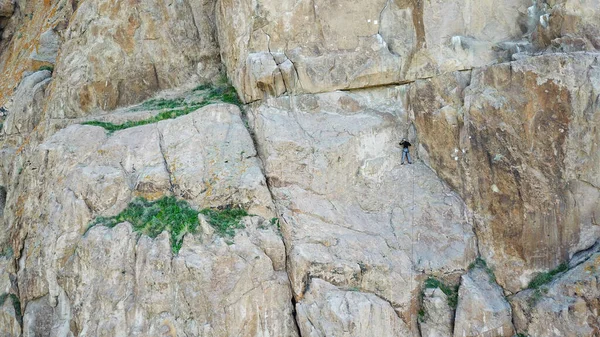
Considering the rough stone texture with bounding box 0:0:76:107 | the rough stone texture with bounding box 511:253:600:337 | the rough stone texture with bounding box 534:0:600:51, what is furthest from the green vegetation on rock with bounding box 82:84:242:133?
the rough stone texture with bounding box 511:253:600:337

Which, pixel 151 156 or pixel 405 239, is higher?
pixel 151 156

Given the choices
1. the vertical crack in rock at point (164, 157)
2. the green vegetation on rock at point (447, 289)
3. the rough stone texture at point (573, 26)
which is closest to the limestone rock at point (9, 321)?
the vertical crack in rock at point (164, 157)

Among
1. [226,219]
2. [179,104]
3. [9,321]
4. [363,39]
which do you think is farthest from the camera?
[179,104]

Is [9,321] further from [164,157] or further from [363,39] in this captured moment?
[363,39]

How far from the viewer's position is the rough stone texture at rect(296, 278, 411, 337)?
13578 mm

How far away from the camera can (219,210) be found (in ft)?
48.7

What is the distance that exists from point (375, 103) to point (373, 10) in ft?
7.34

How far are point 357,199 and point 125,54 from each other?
7.59m

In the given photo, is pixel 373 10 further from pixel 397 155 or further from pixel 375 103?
pixel 397 155

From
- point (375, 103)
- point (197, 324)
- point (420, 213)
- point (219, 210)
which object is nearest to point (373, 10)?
point (375, 103)

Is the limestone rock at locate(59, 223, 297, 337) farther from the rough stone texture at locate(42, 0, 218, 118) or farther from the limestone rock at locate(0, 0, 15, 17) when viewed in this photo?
the limestone rock at locate(0, 0, 15, 17)

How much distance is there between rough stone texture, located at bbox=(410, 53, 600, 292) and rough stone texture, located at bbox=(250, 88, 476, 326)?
2.25 feet

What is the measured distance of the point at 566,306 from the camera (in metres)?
13.4

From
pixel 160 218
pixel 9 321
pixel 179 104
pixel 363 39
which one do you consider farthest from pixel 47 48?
pixel 363 39
